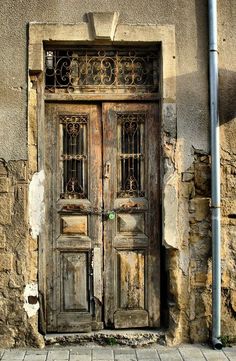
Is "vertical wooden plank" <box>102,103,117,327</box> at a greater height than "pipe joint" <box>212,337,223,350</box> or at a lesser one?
greater

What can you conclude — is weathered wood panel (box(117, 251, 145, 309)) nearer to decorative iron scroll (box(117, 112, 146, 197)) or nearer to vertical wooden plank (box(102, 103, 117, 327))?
vertical wooden plank (box(102, 103, 117, 327))

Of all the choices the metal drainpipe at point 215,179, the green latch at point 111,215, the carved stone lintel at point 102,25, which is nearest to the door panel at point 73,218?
the green latch at point 111,215

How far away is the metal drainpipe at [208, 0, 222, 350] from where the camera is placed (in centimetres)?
504

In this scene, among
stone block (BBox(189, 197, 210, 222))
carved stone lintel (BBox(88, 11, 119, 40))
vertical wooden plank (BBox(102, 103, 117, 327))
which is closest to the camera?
carved stone lintel (BBox(88, 11, 119, 40))

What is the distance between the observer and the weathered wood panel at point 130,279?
531 centimetres

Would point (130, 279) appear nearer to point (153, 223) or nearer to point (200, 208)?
point (153, 223)

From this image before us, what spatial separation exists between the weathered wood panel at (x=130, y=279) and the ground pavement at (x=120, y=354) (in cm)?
46

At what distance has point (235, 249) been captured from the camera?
17.1ft

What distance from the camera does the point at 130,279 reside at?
17.4 feet

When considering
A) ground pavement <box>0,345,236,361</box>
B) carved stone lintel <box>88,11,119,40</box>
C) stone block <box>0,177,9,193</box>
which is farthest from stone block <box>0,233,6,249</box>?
carved stone lintel <box>88,11,119,40</box>

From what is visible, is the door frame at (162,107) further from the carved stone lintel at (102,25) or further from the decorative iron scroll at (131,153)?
the decorative iron scroll at (131,153)

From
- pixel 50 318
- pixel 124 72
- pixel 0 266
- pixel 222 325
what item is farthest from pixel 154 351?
pixel 124 72

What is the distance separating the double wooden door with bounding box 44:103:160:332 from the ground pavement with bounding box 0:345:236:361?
11.4 inches

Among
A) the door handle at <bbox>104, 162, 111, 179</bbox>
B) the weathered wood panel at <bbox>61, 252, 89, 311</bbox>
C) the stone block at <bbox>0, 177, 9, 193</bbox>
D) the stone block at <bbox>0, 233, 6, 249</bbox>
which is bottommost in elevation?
the weathered wood panel at <bbox>61, 252, 89, 311</bbox>
